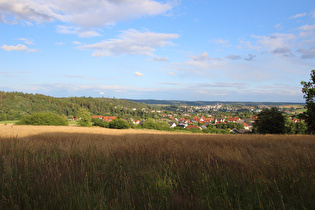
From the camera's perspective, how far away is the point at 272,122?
2606 cm

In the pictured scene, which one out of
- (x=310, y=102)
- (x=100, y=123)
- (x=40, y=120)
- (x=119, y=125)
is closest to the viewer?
(x=310, y=102)

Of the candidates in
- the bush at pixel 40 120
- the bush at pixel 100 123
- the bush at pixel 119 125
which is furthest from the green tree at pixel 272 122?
the bush at pixel 40 120

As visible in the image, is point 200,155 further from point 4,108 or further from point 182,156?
point 4,108

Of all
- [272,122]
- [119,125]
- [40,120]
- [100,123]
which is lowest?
[100,123]

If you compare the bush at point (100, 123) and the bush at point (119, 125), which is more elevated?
the bush at point (119, 125)

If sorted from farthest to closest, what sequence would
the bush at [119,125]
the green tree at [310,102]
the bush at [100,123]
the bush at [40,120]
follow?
1. the bush at [100,123]
2. the bush at [119,125]
3. the bush at [40,120]
4. the green tree at [310,102]

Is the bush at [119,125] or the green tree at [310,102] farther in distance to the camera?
the bush at [119,125]

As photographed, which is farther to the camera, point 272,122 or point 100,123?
point 100,123

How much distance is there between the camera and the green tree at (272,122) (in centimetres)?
2603

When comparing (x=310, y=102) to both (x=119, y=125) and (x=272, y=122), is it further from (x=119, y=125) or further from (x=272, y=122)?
(x=119, y=125)

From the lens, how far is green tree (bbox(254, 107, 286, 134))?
26034mm

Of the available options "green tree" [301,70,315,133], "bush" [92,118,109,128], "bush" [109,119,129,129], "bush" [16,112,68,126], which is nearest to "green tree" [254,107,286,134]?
"green tree" [301,70,315,133]

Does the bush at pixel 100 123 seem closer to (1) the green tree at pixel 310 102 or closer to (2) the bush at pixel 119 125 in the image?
(2) the bush at pixel 119 125

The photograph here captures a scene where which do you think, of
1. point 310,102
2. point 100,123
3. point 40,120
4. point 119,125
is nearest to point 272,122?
point 310,102
